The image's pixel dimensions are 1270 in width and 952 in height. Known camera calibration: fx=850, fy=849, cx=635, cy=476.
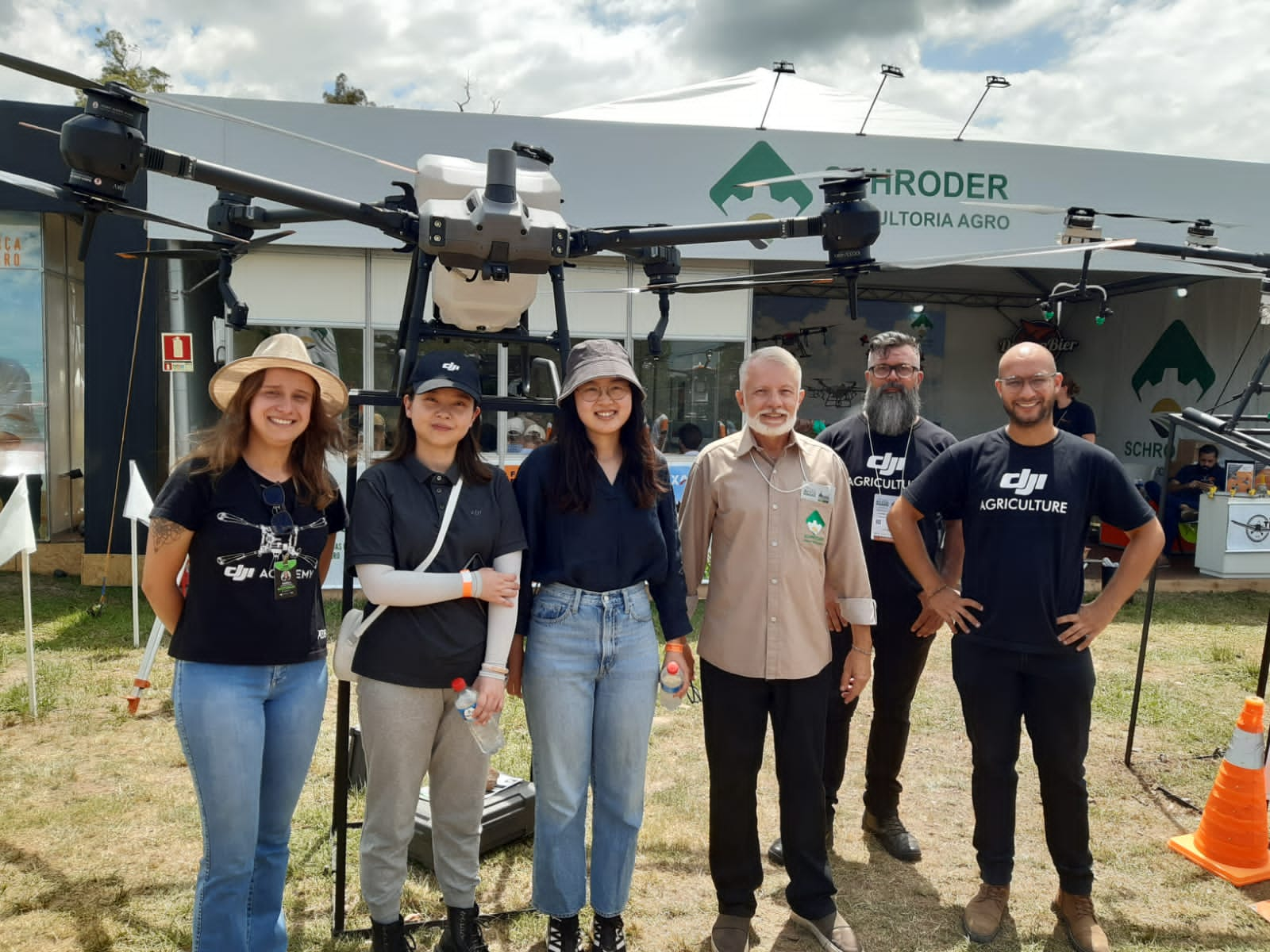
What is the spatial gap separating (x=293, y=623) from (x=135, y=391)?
7.86 meters

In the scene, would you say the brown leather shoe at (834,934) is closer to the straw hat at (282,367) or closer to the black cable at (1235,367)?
the straw hat at (282,367)

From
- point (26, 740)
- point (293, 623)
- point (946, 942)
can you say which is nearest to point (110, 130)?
point (293, 623)

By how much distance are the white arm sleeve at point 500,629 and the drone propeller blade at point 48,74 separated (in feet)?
4.80

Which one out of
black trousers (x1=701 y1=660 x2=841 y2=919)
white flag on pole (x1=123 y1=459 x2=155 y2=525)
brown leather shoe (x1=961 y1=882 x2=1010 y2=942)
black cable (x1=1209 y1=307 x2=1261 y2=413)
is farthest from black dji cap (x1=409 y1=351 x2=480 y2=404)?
black cable (x1=1209 y1=307 x2=1261 y2=413)

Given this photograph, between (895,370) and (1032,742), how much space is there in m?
1.47

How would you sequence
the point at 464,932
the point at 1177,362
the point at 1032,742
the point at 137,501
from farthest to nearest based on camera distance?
the point at 1177,362, the point at 137,501, the point at 1032,742, the point at 464,932

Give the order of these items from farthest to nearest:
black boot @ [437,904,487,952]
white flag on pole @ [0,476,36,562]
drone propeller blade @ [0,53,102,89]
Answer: white flag on pole @ [0,476,36,562], black boot @ [437,904,487,952], drone propeller blade @ [0,53,102,89]

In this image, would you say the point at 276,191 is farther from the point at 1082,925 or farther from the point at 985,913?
the point at 1082,925

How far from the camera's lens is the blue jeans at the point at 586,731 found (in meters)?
2.46

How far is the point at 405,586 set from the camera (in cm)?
226

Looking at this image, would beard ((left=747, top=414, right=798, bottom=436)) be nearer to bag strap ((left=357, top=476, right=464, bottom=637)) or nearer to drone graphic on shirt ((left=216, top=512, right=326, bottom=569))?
bag strap ((left=357, top=476, right=464, bottom=637))

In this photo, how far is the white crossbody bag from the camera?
2.34 metres

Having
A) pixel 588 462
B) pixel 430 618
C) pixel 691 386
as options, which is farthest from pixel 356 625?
pixel 691 386

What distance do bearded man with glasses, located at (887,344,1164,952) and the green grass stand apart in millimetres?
319
